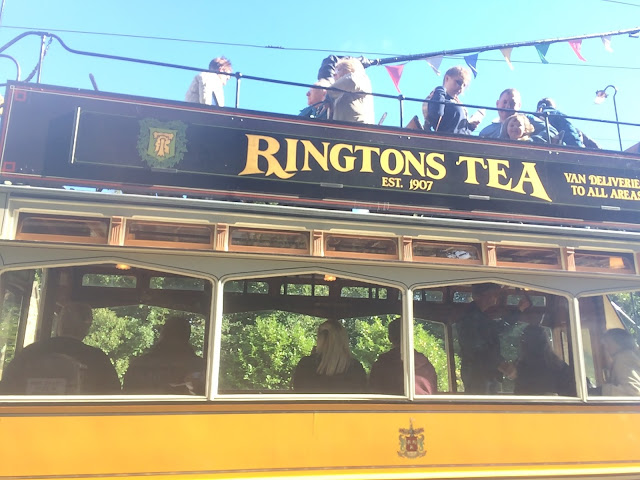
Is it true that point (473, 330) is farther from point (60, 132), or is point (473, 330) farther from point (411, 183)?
point (60, 132)

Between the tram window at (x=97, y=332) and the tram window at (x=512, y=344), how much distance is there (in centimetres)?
205

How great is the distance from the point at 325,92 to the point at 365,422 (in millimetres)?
2982

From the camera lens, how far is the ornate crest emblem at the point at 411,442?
3.31 meters

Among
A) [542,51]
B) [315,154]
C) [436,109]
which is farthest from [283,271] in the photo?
[542,51]

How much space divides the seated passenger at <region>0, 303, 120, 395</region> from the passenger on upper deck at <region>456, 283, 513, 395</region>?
8.67 ft

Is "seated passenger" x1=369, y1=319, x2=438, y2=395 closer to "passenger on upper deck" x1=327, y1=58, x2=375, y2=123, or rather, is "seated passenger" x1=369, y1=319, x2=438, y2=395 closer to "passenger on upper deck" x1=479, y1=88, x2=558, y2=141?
"passenger on upper deck" x1=327, y1=58, x2=375, y2=123

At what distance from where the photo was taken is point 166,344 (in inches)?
147

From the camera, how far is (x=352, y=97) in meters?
4.34

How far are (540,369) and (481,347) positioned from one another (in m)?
0.47

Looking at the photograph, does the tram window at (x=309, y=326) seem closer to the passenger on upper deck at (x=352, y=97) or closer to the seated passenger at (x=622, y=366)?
the passenger on upper deck at (x=352, y=97)

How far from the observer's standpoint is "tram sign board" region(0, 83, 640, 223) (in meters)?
3.50

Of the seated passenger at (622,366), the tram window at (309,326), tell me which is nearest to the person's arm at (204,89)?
the tram window at (309,326)

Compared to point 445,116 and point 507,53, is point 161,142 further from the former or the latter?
point 507,53

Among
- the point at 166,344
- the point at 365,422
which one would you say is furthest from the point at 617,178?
the point at 166,344
